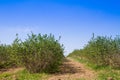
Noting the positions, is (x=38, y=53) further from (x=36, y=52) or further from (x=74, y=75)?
(x=74, y=75)

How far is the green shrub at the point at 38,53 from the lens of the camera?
1752 centimetres

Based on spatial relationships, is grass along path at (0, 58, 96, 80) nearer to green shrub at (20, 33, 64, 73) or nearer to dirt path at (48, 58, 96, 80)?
dirt path at (48, 58, 96, 80)

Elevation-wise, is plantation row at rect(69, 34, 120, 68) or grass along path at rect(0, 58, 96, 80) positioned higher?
plantation row at rect(69, 34, 120, 68)

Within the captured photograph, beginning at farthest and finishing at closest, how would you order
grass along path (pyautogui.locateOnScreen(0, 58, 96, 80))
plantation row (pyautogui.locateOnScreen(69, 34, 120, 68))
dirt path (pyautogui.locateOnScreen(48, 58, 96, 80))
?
plantation row (pyautogui.locateOnScreen(69, 34, 120, 68)), grass along path (pyautogui.locateOnScreen(0, 58, 96, 80)), dirt path (pyautogui.locateOnScreen(48, 58, 96, 80))

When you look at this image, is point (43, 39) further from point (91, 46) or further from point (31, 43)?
point (91, 46)

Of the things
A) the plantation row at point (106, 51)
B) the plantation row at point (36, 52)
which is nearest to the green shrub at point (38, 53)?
the plantation row at point (36, 52)

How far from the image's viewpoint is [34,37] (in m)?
18.0

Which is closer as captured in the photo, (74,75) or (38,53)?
(74,75)

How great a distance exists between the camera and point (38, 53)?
1725cm

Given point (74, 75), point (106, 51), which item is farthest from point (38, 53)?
point (106, 51)

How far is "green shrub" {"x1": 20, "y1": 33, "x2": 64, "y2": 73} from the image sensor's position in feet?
57.5

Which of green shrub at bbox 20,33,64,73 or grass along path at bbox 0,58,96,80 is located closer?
grass along path at bbox 0,58,96,80

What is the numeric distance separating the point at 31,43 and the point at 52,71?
8.52ft

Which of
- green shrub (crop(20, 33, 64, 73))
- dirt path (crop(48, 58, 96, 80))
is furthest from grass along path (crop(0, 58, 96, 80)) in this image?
green shrub (crop(20, 33, 64, 73))
